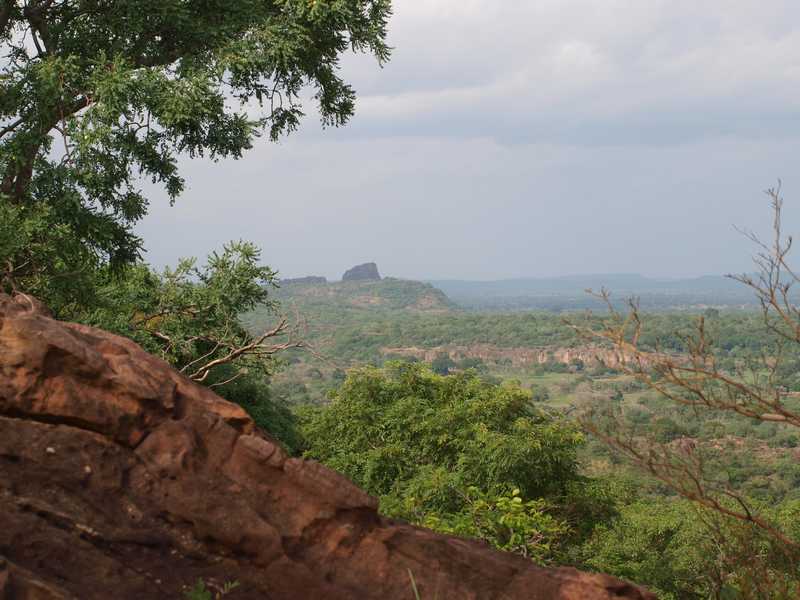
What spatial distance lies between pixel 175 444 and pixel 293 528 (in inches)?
44.6

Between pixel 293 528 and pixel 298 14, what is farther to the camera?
pixel 298 14

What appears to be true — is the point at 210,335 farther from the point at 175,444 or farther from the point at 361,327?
the point at 361,327

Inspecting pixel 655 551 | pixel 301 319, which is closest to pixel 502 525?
pixel 301 319

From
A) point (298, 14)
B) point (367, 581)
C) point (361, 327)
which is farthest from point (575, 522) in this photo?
point (361, 327)

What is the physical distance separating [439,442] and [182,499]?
1824 cm

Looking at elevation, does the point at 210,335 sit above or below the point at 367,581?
above

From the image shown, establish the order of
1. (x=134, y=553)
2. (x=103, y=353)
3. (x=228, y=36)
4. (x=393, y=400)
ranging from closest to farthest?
(x=134, y=553) < (x=103, y=353) < (x=228, y=36) < (x=393, y=400)

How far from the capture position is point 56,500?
19.1 feet

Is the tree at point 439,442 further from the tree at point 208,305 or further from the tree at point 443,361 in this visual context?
the tree at point 443,361

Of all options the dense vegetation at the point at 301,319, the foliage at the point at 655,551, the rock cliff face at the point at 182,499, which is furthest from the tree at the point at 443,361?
the rock cliff face at the point at 182,499

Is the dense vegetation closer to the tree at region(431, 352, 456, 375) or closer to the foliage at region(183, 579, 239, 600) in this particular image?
the foliage at region(183, 579, 239, 600)

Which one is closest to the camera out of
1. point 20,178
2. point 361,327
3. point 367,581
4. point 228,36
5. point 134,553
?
point 134,553

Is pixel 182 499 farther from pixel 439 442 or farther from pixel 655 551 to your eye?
pixel 655 551

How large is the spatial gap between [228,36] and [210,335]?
559 cm
